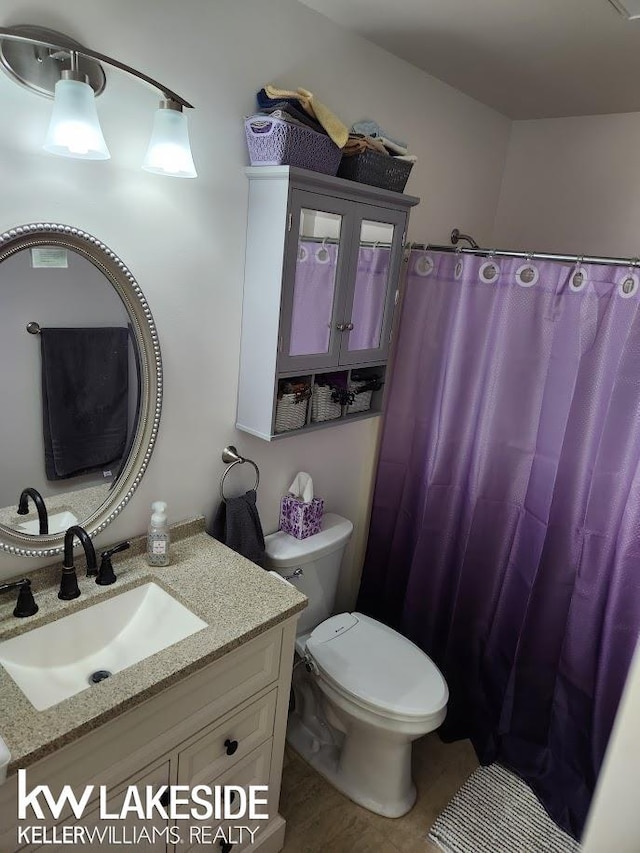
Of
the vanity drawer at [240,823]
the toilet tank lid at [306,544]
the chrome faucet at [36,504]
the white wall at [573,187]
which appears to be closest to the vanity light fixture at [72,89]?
the chrome faucet at [36,504]

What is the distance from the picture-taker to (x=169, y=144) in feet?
4.14

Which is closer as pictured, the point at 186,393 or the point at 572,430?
the point at 186,393

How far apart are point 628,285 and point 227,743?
170 cm

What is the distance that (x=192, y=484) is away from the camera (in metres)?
1.74

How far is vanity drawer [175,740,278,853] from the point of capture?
1466 mm

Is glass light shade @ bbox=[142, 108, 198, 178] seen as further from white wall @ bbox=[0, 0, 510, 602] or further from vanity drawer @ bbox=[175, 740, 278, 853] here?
vanity drawer @ bbox=[175, 740, 278, 853]

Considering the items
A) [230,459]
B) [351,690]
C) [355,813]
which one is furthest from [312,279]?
[355,813]

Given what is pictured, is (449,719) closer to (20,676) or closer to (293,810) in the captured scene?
(293,810)

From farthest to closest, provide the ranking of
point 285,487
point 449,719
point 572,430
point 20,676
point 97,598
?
point 449,719
point 285,487
point 572,430
point 97,598
point 20,676

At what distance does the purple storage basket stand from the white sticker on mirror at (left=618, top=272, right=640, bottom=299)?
3.03 feet

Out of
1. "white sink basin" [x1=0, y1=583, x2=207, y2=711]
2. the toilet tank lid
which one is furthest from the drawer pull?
the toilet tank lid

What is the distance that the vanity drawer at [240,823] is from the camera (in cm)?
147

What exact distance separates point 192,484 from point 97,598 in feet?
1.41

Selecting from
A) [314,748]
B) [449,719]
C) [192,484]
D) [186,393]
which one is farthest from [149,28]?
[449,719]
